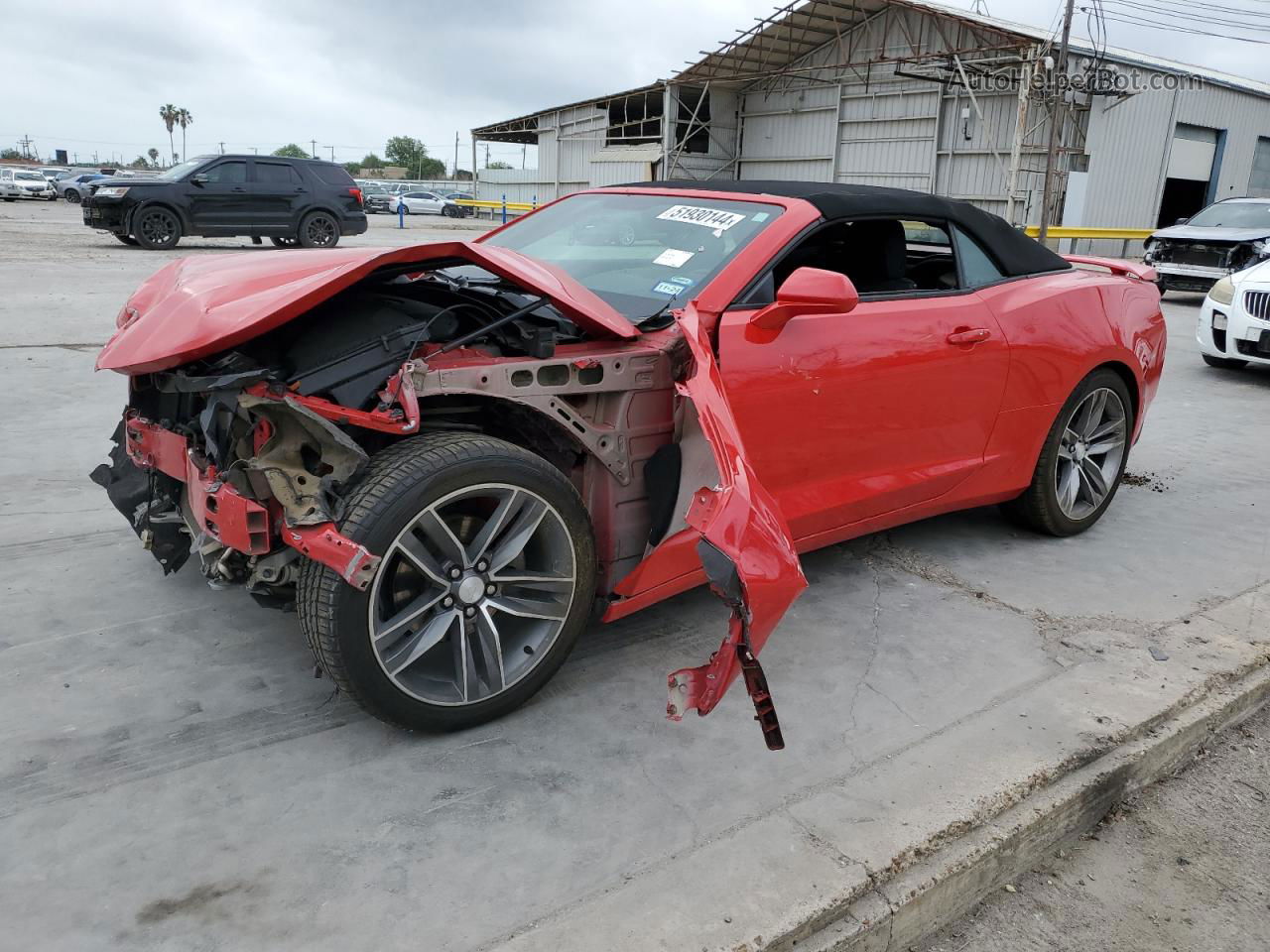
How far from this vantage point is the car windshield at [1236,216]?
1549 cm

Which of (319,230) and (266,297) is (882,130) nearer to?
(319,230)

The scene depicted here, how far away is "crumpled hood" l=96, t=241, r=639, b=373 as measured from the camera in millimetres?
2482

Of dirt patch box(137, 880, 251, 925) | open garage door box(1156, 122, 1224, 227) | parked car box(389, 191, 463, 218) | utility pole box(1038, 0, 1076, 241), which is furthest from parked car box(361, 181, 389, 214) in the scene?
dirt patch box(137, 880, 251, 925)

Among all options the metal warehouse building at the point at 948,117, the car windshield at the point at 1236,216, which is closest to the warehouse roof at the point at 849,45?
the metal warehouse building at the point at 948,117

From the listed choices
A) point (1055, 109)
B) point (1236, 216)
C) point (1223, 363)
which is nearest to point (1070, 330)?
point (1223, 363)

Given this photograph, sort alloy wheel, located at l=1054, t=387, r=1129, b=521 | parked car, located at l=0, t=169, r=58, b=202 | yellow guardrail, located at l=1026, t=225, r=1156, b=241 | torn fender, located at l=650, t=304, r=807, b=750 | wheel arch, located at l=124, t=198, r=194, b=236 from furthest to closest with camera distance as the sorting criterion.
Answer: parked car, located at l=0, t=169, r=58, b=202, yellow guardrail, located at l=1026, t=225, r=1156, b=241, wheel arch, located at l=124, t=198, r=194, b=236, alloy wheel, located at l=1054, t=387, r=1129, b=521, torn fender, located at l=650, t=304, r=807, b=750

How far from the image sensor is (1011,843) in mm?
2480

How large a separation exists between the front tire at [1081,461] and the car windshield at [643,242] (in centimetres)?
181

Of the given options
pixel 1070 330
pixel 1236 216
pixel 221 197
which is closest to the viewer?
pixel 1070 330

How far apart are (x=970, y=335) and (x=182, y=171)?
1685 centimetres

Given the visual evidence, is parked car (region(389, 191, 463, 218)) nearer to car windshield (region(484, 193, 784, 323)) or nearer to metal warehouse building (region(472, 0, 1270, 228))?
metal warehouse building (region(472, 0, 1270, 228))

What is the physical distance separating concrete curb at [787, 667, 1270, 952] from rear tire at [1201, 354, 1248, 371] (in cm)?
748

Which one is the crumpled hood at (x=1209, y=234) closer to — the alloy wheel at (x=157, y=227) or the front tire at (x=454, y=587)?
the front tire at (x=454, y=587)

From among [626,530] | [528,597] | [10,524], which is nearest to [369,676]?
[528,597]
